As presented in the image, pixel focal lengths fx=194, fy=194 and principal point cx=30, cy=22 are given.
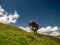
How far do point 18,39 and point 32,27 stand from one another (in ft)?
65.8

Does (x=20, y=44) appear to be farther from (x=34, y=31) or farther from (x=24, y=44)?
(x=34, y=31)

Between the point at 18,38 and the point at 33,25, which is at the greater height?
the point at 33,25

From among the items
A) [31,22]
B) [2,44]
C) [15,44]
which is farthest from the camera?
[31,22]

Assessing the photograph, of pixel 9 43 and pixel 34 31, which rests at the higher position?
pixel 34 31

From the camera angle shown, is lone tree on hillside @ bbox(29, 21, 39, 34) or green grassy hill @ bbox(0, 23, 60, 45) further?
lone tree on hillside @ bbox(29, 21, 39, 34)

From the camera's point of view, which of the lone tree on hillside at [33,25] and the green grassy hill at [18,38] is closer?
the green grassy hill at [18,38]

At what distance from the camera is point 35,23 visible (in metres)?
49.9

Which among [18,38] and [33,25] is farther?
[33,25]

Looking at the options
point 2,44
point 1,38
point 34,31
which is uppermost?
point 34,31

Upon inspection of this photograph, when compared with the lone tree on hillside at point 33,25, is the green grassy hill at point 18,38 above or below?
below

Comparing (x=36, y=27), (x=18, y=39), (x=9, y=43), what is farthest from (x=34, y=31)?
(x=9, y=43)

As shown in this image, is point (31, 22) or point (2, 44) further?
point (31, 22)

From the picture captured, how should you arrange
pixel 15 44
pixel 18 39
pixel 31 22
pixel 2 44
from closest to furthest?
pixel 2 44 → pixel 15 44 → pixel 18 39 → pixel 31 22

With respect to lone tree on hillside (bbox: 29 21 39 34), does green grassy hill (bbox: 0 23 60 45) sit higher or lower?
lower
